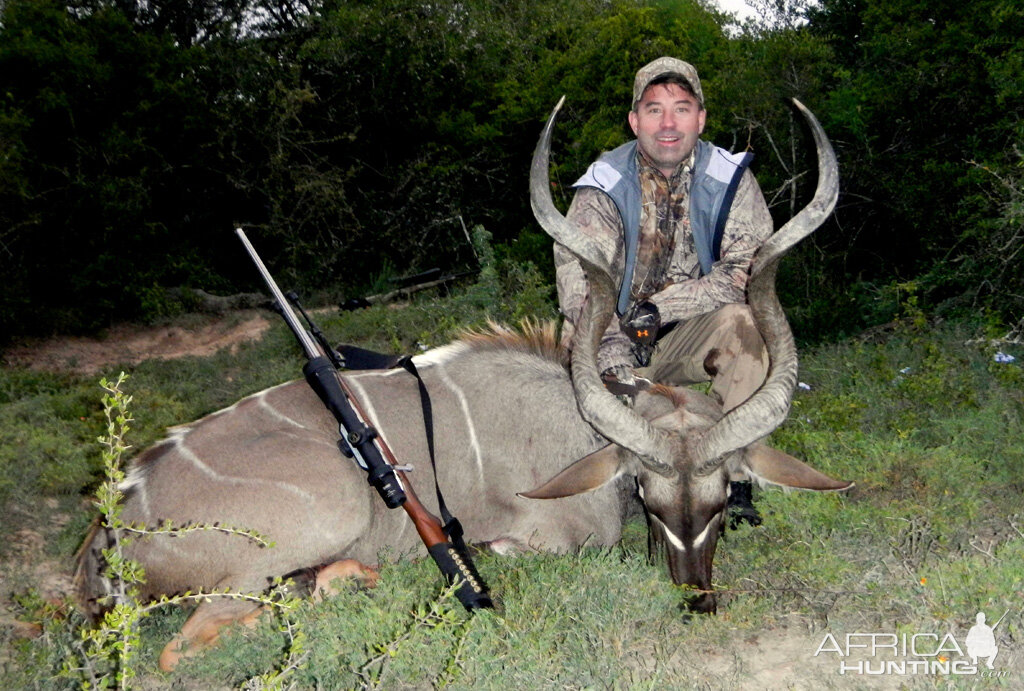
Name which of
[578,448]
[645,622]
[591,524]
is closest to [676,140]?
[578,448]

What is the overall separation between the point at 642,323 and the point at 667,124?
918mm

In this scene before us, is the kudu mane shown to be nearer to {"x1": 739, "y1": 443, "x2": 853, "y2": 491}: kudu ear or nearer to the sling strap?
the sling strap

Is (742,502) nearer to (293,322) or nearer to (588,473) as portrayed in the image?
(588,473)

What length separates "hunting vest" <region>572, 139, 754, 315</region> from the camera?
3715 mm

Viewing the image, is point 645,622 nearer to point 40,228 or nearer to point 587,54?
point 587,54

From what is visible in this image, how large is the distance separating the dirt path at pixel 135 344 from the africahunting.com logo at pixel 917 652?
28.7 ft

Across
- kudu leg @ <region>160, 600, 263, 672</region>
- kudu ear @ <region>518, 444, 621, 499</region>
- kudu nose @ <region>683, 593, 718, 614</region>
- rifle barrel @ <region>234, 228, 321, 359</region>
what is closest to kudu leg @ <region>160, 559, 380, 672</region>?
kudu leg @ <region>160, 600, 263, 672</region>

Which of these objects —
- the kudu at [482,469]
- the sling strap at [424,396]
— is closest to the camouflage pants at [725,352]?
the kudu at [482,469]

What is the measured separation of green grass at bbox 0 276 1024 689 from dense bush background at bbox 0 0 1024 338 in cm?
514

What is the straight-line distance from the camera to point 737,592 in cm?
291

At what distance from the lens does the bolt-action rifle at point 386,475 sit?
113 inches

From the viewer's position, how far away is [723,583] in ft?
9.97

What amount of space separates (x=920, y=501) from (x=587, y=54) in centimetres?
915

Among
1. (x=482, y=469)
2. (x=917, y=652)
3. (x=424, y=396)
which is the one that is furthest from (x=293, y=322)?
(x=917, y=652)
